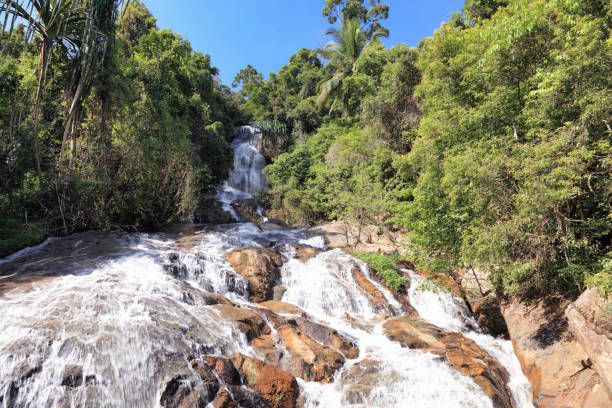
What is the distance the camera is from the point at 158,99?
1448 centimetres

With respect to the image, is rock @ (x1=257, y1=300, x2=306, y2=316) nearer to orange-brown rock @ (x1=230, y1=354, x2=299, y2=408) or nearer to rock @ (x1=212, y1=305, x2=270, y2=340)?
rock @ (x1=212, y1=305, x2=270, y2=340)

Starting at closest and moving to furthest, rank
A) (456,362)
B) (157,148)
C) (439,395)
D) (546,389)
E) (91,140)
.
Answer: (439,395)
(546,389)
(456,362)
(91,140)
(157,148)

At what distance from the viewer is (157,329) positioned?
4.73 m

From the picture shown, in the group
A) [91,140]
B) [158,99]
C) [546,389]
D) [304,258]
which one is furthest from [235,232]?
[546,389]

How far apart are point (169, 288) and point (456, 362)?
6.09 metres

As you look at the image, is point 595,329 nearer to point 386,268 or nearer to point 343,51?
point 386,268

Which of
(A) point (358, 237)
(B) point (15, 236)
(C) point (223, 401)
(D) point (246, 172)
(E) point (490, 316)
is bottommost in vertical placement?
(E) point (490, 316)

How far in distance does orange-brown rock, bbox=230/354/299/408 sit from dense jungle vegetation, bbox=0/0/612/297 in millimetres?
4404

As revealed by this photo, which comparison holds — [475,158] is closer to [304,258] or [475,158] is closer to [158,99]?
[304,258]

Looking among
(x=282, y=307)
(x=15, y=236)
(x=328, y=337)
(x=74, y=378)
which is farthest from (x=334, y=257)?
(x=15, y=236)

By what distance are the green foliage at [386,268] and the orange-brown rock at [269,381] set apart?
562 centimetres

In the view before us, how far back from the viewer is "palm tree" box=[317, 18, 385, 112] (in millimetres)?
20891

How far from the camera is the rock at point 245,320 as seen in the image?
5668 mm

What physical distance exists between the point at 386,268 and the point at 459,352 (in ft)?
14.4
